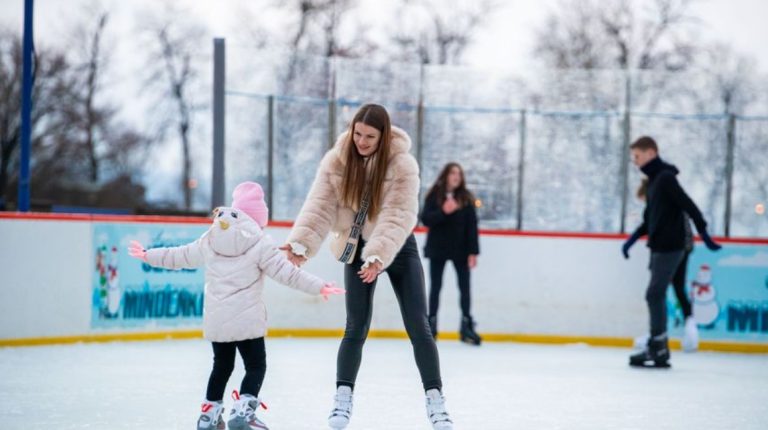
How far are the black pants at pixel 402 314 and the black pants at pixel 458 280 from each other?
429cm

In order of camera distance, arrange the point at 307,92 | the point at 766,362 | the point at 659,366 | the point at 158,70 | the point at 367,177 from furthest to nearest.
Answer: the point at 158,70
the point at 307,92
the point at 766,362
the point at 659,366
the point at 367,177

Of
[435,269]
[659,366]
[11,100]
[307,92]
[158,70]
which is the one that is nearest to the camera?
[659,366]

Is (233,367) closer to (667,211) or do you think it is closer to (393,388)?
(393,388)

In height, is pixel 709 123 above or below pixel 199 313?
above

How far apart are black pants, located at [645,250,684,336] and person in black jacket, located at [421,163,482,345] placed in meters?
1.83

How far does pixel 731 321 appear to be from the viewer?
8.55 metres

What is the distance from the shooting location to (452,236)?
8336mm

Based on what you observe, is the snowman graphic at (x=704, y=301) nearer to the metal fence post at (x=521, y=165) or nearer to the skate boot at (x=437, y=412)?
the metal fence post at (x=521, y=165)

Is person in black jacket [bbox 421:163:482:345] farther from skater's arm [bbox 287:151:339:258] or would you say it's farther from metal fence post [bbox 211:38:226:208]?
skater's arm [bbox 287:151:339:258]

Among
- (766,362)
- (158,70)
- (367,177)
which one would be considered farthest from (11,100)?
(367,177)

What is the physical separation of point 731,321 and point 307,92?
427 cm

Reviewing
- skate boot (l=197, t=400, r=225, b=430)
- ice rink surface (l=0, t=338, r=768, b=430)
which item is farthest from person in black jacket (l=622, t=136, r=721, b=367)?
skate boot (l=197, t=400, r=225, b=430)

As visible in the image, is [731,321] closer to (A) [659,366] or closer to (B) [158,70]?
(A) [659,366]

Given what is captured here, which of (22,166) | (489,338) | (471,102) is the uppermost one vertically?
(471,102)
